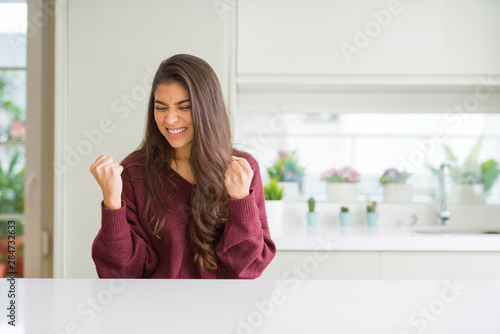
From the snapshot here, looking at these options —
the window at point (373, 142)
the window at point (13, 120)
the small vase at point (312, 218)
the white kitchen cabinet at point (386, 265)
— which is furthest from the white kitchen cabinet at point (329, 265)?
the window at point (13, 120)

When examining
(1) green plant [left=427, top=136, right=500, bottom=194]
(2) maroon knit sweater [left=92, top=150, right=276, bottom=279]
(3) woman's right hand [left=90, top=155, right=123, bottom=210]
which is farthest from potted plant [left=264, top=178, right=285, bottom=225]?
(3) woman's right hand [left=90, top=155, right=123, bottom=210]

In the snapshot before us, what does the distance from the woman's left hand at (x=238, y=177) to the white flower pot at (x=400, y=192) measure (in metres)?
1.53

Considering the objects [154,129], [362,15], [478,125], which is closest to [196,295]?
[154,129]

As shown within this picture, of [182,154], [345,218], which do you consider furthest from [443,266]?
[182,154]

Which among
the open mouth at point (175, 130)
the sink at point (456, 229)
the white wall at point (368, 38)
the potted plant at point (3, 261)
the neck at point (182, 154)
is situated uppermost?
the white wall at point (368, 38)

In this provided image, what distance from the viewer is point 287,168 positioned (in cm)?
248

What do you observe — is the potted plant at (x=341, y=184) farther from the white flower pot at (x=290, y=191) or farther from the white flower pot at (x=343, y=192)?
the white flower pot at (x=290, y=191)

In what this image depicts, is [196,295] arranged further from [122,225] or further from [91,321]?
[122,225]

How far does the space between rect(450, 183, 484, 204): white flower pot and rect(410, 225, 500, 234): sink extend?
15cm

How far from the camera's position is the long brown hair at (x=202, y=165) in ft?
3.90

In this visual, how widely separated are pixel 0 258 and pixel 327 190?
5.77ft

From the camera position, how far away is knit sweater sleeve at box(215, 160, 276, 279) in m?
1.13

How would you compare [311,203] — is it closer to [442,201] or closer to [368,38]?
[442,201]

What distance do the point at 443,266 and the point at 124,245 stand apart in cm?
132
